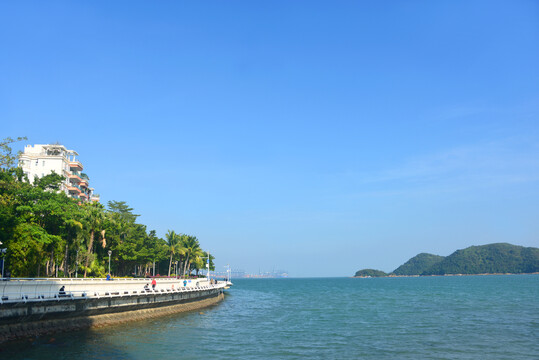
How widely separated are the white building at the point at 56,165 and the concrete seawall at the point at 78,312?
172 feet

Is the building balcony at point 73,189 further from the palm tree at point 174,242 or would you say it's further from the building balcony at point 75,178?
the palm tree at point 174,242

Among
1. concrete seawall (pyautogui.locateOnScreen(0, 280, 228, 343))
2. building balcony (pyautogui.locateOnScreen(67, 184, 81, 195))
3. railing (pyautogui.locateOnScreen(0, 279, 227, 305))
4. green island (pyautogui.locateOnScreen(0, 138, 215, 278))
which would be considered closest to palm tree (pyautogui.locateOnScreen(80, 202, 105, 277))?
green island (pyautogui.locateOnScreen(0, 138, 215, 278))

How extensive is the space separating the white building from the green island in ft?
67.2

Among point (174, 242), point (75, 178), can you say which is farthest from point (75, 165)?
point (174, 242)

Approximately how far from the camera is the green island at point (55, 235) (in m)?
47.8

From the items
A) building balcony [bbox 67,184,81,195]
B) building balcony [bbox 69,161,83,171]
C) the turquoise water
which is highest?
building balcony [bbox 69,161,83,171]

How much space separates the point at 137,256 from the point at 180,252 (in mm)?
29751

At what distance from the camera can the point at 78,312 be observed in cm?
3972

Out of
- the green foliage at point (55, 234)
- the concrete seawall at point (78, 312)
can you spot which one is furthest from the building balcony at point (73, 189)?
the concrete seawall at point (78, 312)

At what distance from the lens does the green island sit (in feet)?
157

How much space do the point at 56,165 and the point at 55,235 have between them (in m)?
47.7

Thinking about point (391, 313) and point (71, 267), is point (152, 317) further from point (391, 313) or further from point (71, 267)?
point (391, 313)

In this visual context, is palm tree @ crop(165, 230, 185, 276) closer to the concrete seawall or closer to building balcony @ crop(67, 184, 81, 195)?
Result: building balcony @ crop(67, 184, 81, 195)

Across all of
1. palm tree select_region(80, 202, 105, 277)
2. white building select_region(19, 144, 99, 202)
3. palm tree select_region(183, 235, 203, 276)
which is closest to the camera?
palm tree select_region(80, 202, 105, 277)
